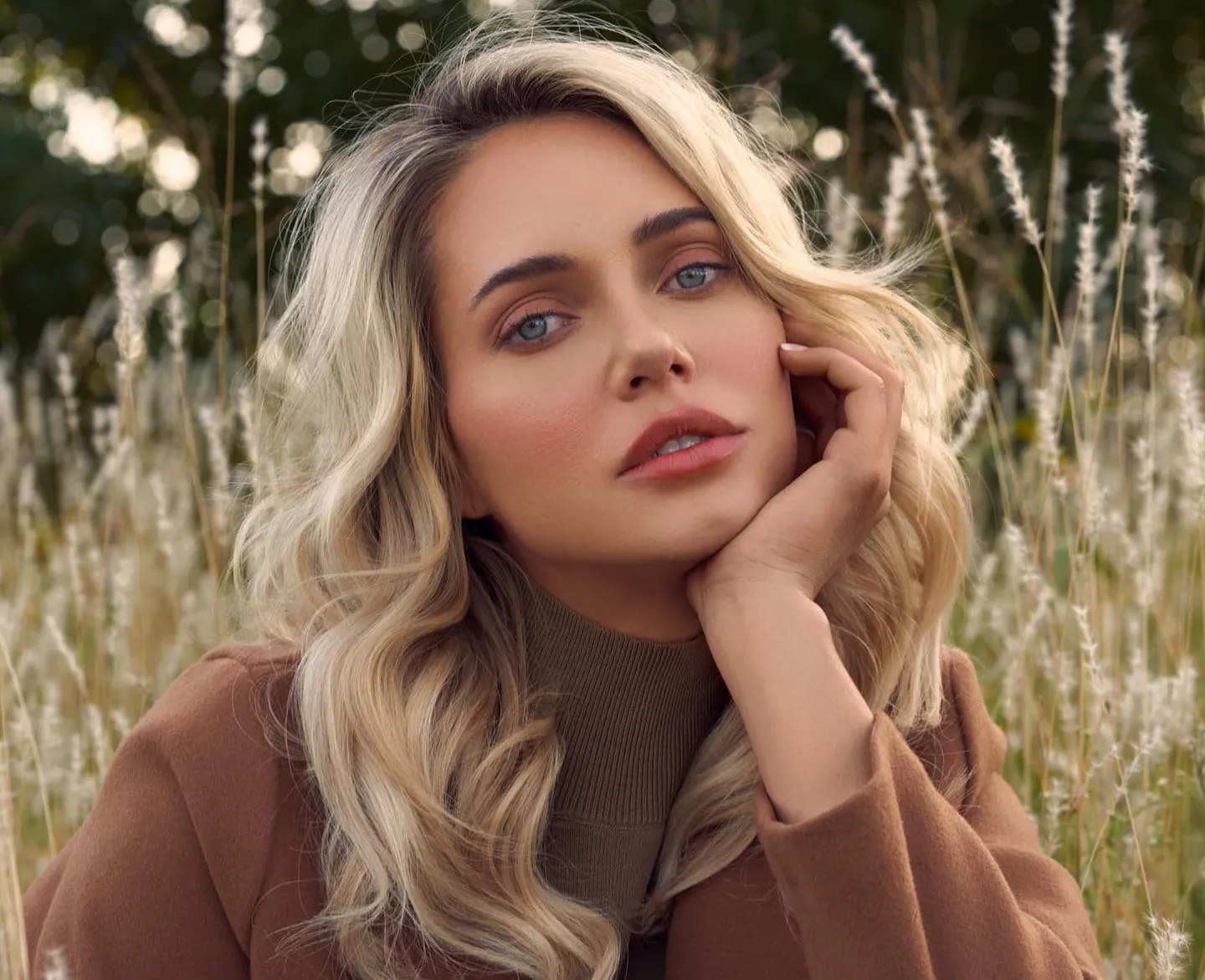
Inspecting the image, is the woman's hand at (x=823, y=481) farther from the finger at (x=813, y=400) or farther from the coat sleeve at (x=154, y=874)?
the coat sleeve at (x=154, y=874)

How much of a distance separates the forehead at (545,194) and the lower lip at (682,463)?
0.31 metres

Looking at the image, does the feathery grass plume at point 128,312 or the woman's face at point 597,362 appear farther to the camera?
the feathery grass plume at point 128,312

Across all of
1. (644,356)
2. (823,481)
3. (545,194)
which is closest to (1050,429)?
(823,481)

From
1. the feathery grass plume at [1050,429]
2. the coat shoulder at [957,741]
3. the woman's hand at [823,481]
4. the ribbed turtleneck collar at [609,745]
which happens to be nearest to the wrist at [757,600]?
the woman's hand at [823,481]

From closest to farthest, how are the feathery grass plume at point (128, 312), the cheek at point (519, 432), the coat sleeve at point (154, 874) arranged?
1. the coat sleeve at point (154, 874)
2. the cheek at point (519, 432)
3. the feathery grass plume at point (128, 312)

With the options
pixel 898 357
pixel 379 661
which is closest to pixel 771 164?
pixel 898 357

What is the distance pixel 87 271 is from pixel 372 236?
264 inches

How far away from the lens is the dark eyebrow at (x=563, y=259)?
1933 millimetres

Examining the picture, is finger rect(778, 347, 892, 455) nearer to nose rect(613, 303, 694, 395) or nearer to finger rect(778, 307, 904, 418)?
finger rect(778, 307, 904, 418)

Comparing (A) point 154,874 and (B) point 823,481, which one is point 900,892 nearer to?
(B) point 823,481

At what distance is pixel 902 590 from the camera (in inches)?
88.8

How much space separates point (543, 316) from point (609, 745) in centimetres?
63

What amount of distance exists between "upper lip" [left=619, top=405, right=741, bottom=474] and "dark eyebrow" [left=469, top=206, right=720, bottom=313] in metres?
0.26

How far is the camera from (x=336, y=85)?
25.0 ft
